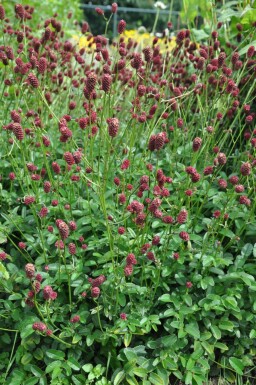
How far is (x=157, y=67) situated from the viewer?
3.10 metres

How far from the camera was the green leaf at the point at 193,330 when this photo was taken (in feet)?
6.44

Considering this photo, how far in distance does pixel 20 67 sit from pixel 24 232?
2.29ft

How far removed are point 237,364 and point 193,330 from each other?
276 millimetres

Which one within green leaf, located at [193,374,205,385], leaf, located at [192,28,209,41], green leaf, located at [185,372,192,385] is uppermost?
leaf, located at [192,28,209,41]

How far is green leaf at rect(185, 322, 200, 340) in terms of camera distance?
1962mm

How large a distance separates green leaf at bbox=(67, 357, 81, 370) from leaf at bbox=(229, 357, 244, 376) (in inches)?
24.8

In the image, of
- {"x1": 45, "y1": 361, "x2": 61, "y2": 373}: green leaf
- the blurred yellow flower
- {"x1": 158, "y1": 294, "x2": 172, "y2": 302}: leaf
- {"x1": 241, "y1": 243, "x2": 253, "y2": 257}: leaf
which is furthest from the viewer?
the blurred yellow flower

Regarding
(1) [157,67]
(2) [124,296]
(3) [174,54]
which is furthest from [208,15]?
(2) [124,296]

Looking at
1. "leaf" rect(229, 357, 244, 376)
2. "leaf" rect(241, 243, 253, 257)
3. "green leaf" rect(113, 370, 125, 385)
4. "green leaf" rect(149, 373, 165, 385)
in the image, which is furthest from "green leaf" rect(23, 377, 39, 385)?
"leaf" rect(241, 243, 253, 257)

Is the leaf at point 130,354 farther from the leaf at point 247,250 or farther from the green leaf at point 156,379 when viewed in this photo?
the leaf at point 247,250

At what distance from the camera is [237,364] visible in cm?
208

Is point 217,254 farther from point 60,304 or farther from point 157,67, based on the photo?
point 157,67

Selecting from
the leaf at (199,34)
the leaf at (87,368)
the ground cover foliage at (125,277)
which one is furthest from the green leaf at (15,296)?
the leaf at (199,34)

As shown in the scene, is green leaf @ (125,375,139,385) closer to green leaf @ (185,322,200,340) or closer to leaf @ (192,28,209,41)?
green leaf @ (185,322,200,340)
